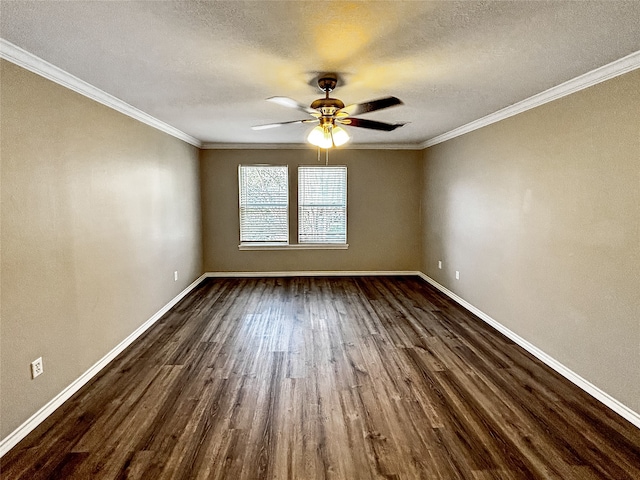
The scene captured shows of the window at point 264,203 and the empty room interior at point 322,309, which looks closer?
the empty room interior at point 322,309

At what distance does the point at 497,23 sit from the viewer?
195 centimetres

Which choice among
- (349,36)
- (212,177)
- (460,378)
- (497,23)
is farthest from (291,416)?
(212,177)

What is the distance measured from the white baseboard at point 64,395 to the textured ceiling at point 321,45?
2280 millimetres

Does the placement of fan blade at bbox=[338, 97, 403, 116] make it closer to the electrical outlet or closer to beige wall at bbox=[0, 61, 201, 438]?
beige wall at bbox=[0, 61, 201, 438]

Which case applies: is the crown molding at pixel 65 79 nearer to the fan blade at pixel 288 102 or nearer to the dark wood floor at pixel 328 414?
the fan blade at pixel 288 102

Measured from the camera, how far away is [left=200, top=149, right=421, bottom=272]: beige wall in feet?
21.5

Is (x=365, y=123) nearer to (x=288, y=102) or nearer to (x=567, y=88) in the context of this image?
(x=288, y=102)

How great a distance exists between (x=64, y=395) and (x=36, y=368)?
402 mm

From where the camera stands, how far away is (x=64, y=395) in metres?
2.69

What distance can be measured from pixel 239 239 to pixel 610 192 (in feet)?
17.6

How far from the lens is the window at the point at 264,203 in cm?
662

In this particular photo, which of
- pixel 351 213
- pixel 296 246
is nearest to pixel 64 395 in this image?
pixel 296 246

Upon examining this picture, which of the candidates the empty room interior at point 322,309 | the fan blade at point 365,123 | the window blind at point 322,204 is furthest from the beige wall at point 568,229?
the window blind at point 322,204

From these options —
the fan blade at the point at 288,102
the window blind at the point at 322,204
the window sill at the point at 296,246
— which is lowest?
the window sill at the point at 296,246
